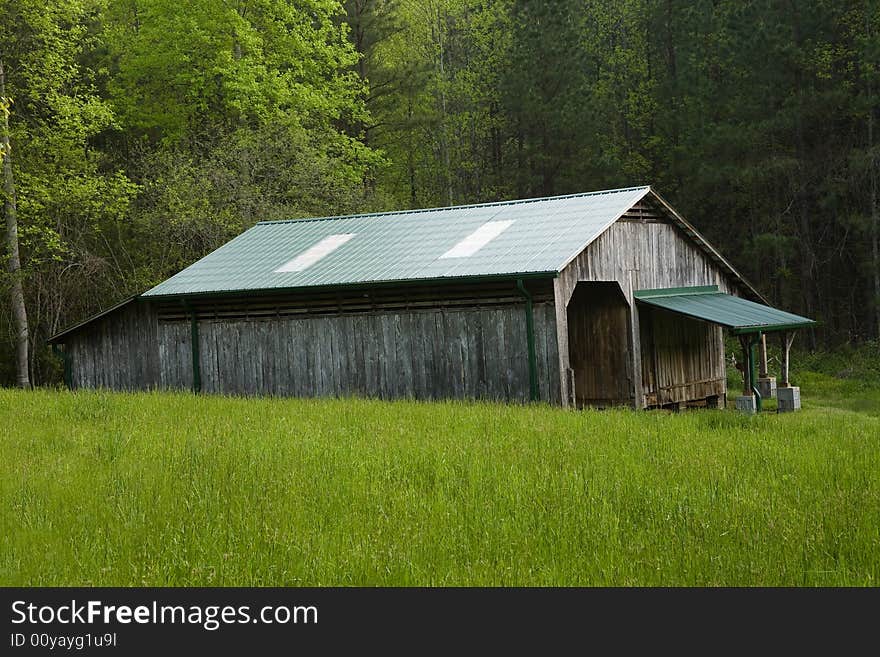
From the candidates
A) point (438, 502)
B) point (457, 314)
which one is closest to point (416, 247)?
point (457, 314)

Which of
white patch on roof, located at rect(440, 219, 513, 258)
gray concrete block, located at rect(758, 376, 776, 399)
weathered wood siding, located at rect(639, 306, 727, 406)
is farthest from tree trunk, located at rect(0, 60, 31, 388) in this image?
gray concrete block, located at rect(758, 376, 776, 399)

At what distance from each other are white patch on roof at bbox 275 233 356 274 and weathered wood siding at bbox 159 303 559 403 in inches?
50.3

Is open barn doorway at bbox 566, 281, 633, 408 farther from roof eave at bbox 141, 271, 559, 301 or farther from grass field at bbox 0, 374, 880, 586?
grass field at bbox 0, 374, 880, 586

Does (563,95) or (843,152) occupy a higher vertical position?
(563,95)

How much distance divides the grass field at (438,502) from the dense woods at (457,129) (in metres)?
17.6

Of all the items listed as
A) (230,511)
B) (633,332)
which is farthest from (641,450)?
(633,332)

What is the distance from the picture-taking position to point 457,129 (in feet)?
160

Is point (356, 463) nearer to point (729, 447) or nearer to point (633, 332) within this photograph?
point (729, 447)

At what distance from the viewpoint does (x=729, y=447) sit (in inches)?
499

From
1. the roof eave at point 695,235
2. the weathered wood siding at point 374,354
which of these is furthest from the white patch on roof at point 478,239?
the roof eave at point 695,235

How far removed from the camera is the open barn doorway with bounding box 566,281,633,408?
23.5 metres

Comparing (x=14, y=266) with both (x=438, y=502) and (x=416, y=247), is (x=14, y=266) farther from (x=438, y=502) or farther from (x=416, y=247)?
(x=438, y=502)
